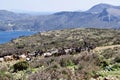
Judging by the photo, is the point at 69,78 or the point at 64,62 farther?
the point at 64,62

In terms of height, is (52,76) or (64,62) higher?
(52,76)

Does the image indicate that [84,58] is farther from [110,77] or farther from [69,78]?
[69,78]

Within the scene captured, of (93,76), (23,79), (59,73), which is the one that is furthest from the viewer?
(93,76)

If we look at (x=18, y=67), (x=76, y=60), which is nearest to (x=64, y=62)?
(x=76, y=60)

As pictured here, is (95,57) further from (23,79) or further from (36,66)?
(23,79)

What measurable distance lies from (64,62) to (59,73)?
4.14 meters

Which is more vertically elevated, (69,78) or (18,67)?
(69,78)

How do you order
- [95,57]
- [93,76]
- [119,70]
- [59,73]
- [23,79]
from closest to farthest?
[23,79] < [59,73] < [93,76] < [119,70] < [95,57]

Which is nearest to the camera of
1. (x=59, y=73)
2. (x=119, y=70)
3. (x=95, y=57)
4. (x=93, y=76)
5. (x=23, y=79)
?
(x=23, y=79)

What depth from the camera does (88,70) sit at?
432 inches

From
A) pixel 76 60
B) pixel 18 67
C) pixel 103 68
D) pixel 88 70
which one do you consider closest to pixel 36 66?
pixel 18 67

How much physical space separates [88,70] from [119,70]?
1579 millimetres

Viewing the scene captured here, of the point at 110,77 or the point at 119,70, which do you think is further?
the point at 119,70

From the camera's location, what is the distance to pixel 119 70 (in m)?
12.1
